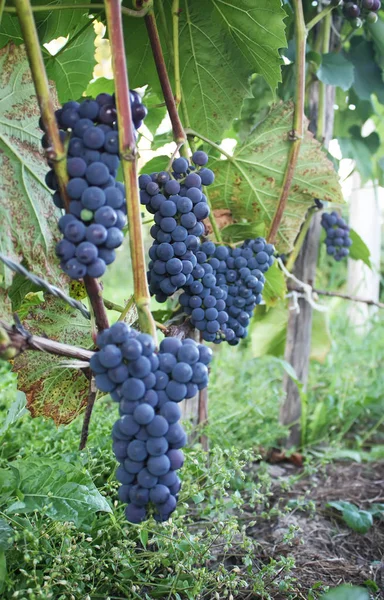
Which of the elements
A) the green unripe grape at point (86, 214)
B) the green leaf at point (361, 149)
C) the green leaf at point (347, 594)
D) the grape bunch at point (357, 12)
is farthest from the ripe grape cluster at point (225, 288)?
the green leaf at point (361, 149)

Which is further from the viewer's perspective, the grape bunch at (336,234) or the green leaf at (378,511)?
the grape bunch at (336,234)

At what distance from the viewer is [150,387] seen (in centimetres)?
78

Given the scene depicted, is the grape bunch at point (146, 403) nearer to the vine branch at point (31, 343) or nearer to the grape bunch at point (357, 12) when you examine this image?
the vine branch at point (31, 343)

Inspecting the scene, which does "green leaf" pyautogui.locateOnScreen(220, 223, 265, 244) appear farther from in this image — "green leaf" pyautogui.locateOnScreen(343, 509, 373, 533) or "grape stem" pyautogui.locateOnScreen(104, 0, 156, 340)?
"green leaf" pyautogui.locateOnScreen(343, 509, 373, 533)

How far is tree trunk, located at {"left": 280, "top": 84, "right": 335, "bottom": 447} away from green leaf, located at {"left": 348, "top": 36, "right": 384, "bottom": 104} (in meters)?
0.11

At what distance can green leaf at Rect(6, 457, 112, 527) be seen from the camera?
1072mm

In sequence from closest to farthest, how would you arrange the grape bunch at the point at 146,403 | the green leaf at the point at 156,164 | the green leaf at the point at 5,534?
1. the grape bunch at the point at 146,403
2. the green leaf at the point at 5,534
3. the green leaf at the point at 156,164

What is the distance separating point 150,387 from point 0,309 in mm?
378

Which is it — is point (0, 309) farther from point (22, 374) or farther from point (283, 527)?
point (283, 527)

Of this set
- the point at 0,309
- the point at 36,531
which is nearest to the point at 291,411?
the point at 36,531

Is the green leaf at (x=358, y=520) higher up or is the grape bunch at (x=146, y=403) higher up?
the grape bunch at (x=146, y=403)

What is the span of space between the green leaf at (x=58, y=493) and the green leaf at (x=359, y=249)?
1.38 metres

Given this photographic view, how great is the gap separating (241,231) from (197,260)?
273 millimetres

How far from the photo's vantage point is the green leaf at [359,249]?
2078mm
